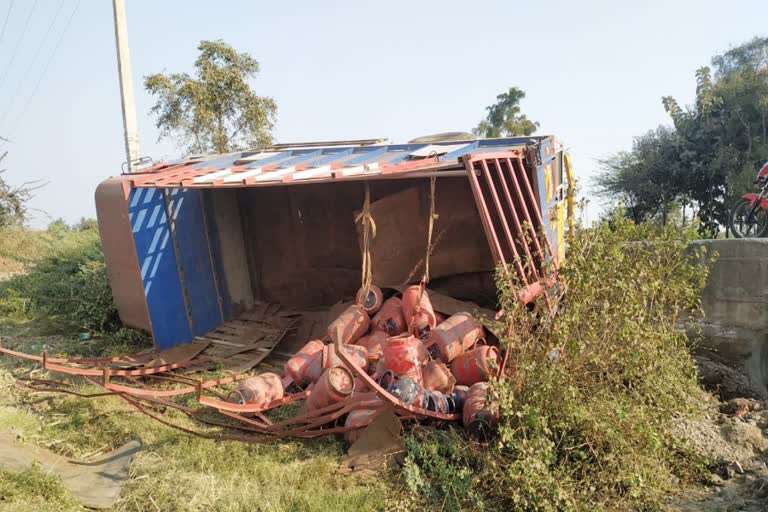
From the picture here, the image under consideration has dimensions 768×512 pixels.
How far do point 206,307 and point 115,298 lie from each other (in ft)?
3.62

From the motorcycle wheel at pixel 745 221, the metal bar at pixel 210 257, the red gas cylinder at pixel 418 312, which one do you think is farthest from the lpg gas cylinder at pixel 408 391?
the motorcycle wheel at pixel 745 221

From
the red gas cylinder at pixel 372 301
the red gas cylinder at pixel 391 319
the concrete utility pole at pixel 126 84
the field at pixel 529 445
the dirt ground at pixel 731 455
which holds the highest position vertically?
the concrete utility pole at pixel 126 84

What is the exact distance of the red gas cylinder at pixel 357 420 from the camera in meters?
4.61

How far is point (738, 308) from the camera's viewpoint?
714 centimetres

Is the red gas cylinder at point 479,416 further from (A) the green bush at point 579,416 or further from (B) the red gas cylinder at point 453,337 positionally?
(B) the red gas cylinder at point 453,337

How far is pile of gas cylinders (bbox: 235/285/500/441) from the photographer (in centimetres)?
461

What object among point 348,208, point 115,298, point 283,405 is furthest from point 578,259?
point 115,298


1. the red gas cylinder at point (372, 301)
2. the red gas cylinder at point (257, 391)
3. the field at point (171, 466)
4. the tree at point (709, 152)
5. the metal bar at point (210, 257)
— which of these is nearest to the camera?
the field at point (171, 466)

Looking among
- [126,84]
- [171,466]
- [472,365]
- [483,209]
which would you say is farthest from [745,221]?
[126,84]

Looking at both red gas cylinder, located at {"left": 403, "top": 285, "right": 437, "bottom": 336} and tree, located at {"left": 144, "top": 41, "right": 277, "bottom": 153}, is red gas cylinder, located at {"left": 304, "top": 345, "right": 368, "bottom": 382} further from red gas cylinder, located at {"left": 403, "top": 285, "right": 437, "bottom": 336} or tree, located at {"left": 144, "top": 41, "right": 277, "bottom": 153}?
tree, located at {"left": 144, "top": 41, "right": 277, "bottom": 153}

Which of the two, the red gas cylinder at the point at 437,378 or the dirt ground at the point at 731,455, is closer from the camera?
the dirt ground at the point at 731,455

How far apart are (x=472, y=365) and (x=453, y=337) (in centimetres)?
30

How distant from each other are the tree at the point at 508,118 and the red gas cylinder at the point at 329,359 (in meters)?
16.5

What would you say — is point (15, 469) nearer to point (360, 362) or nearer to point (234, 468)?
point (234, 468)
